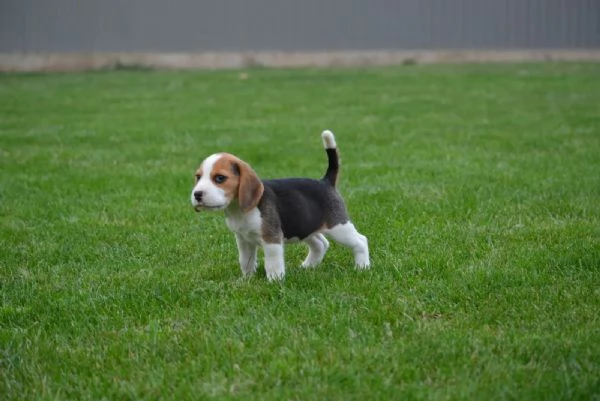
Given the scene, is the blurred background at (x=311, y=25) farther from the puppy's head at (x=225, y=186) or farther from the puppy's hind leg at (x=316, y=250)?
the puppy's head at (x=225, y=186)

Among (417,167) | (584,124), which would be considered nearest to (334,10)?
(584,124)

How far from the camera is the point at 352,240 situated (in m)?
5.92

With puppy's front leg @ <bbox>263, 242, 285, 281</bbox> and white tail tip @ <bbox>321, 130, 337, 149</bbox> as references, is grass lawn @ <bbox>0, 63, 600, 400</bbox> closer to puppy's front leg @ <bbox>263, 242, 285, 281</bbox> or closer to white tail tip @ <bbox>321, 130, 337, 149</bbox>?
puppy's front leg @ <bbox>263, 242, 285, 281</bbox>

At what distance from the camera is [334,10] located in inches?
1229

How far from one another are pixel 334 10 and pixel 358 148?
Answer: 2040 centimetres

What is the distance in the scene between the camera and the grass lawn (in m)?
4.11

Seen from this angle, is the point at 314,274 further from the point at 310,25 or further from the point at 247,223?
the point at 310,25

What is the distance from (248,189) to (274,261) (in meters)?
0.54

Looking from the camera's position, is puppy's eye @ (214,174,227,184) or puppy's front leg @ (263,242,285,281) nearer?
puppy's eye @ (214,174,227,184)

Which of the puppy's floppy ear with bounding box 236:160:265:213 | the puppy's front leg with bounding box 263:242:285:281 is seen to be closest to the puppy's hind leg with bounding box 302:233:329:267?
the puppy's front leg with bounding box 263:242:285:281

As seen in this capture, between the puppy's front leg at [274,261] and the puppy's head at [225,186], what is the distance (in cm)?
31

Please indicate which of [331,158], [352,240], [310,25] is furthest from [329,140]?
[310,25]

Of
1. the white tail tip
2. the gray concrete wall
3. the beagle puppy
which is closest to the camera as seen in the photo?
the beagle puppy

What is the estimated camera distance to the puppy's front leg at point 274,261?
18.0ft
